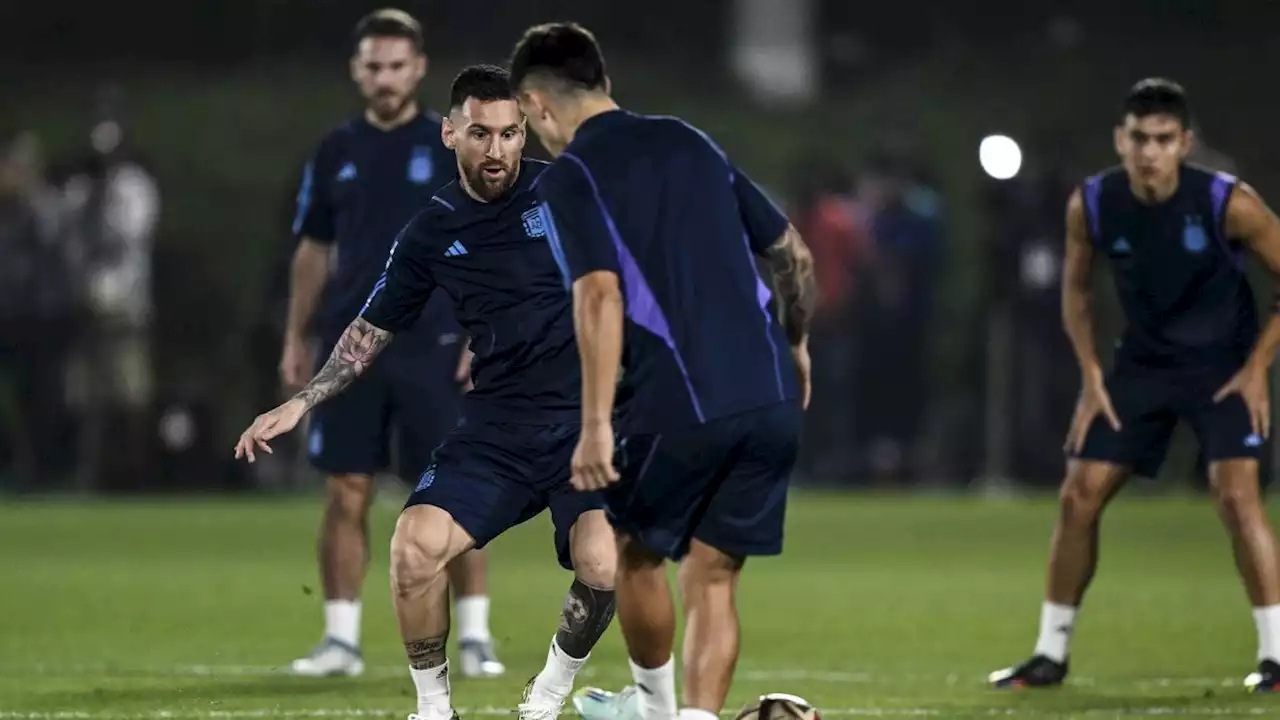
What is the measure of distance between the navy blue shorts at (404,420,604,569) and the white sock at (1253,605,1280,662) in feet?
9.65

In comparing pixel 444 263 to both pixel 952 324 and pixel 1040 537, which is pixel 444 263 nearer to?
pixel 1040 537

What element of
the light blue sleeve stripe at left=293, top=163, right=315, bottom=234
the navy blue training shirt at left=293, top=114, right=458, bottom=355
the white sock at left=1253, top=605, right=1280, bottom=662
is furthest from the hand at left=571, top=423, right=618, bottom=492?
the light blue sleeve stripe at left=293, top=163, right=315, bottom=234

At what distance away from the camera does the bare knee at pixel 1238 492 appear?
31.3 ft

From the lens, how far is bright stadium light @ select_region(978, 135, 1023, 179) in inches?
797

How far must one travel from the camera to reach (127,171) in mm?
19031

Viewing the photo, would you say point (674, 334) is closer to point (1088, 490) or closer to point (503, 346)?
point (503, 346)

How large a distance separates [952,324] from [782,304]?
1532cm

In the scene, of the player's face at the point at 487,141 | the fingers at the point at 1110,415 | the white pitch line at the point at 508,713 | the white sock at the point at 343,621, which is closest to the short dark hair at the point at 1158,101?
the fingers at the point at 1110,415

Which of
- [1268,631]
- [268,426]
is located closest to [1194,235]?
[1268,631]

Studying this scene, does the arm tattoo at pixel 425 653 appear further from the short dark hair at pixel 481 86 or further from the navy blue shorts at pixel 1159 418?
the navy blue shorts at pixel 1159 418

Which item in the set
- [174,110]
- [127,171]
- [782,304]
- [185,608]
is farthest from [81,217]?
[782,304]

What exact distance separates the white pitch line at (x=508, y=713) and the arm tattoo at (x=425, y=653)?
2.94 feet

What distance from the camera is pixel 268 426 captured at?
24.7 feet

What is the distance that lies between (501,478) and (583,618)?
0.56 metres
